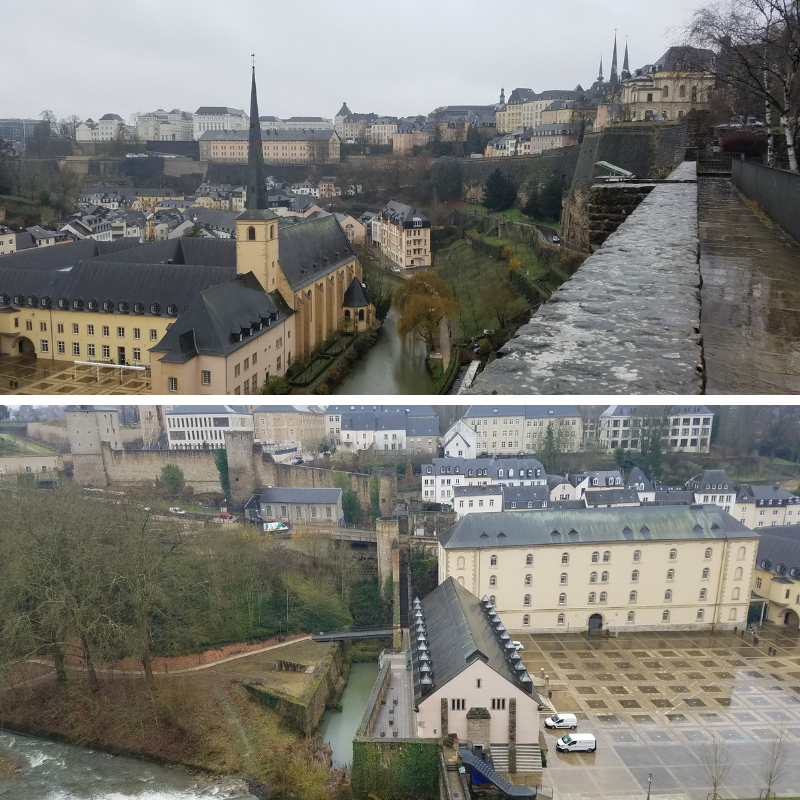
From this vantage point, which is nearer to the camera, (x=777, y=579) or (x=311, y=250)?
(x=777, y=579)

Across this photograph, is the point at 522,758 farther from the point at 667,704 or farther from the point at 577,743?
the point at 667,704

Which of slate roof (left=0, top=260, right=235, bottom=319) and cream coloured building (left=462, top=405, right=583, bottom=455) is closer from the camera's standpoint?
cream coloured building (left=462, top=405, right=583, bottom=455)

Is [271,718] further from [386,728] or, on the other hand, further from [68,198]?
[68,198]

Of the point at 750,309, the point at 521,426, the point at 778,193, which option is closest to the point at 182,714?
the point at 521,426

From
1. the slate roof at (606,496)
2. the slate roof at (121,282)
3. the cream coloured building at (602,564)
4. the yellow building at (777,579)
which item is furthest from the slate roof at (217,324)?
the yellow building at (777,579)

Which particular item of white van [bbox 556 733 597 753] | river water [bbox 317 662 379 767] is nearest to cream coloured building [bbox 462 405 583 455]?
white van [bbox 556 733 597 753]

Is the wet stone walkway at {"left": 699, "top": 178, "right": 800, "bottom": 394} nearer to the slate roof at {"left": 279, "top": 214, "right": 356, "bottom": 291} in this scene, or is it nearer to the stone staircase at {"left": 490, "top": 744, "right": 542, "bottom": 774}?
the stone staircase at {"left": 490, "top": 744, "right": 542, "bottom": 774}
